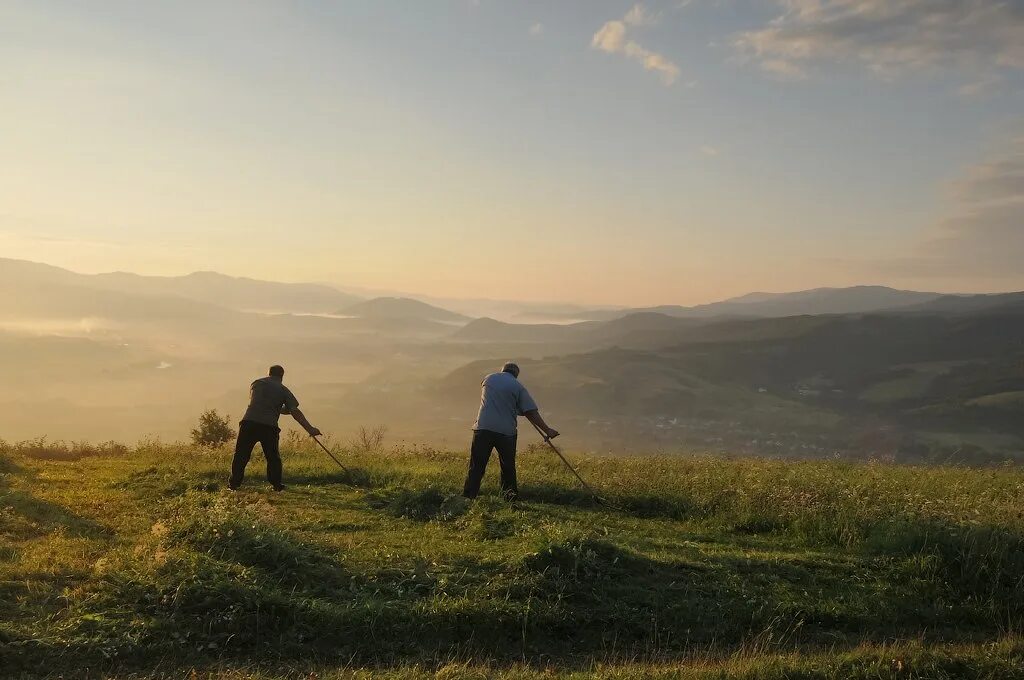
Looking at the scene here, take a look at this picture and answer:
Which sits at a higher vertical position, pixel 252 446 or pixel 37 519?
pixel 252 446

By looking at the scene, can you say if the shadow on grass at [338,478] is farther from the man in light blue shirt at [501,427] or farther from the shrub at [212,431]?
the shrub at [212,431]

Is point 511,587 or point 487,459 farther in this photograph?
point 487,459

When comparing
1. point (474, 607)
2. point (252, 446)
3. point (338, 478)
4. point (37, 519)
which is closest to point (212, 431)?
point (338, 478)

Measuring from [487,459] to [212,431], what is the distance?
49.6 feet

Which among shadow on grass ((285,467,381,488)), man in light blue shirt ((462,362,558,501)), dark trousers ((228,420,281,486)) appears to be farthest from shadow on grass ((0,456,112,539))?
man in light blue shirt ((462,362,558,501))

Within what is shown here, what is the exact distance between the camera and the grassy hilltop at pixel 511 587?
19.9ft

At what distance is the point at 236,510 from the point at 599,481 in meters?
7.21

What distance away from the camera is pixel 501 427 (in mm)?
11977

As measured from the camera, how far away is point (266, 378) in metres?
12.8

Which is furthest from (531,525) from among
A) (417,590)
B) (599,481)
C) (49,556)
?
(49,556)

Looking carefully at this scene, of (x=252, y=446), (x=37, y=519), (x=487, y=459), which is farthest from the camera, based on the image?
(x=252, y=446)

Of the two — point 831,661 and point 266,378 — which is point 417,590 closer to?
point 831,661

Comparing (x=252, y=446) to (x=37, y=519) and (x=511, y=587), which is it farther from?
(x=511, y=587)

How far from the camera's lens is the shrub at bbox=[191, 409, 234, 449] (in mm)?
22469
